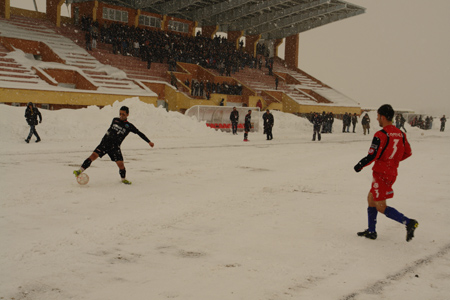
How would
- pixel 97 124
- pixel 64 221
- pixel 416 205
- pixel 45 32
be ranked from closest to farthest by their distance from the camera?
1. pixel 64 221
2. pixel 416 205
3. pixel 97 124
4. pixel 45 32

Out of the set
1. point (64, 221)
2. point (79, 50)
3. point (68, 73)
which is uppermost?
point (79, 50)

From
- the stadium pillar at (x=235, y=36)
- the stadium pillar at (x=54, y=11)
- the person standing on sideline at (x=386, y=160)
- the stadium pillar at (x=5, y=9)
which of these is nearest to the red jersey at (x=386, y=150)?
the person standing on sideline at (x=386, y=160)

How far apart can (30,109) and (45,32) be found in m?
21.6

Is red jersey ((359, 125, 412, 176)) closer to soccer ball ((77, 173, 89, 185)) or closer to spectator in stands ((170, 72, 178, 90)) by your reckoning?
soccer ball ((77, 173, 89, 185))

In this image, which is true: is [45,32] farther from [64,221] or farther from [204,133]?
[64,221]

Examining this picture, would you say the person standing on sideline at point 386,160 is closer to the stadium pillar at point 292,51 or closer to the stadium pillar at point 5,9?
the stadium pillar at point 5,9

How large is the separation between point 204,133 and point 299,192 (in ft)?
47.3

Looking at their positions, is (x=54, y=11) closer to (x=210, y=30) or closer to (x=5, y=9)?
(x=5, y=9)

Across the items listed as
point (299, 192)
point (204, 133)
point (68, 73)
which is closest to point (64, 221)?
point (299, 192)

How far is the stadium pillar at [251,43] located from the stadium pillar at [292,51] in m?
4.87

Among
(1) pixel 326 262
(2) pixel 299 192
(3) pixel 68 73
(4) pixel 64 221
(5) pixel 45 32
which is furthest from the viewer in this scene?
(5) pixel 45 32

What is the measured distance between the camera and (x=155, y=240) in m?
4.99

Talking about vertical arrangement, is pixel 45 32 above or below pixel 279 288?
above

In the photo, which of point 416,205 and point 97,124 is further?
point 97,124
